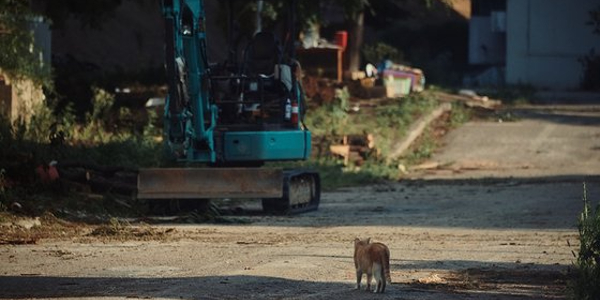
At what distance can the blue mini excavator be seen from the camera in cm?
2167

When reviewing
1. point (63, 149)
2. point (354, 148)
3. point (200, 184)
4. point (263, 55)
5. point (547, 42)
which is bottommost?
point (354, 148)

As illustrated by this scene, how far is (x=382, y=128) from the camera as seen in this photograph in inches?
1487

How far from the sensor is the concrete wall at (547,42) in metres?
56.6

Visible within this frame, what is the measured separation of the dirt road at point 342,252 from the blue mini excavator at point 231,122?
0.62 m

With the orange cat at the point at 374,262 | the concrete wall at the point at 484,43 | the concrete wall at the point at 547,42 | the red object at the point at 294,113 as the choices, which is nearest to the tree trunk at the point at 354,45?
the concrete wall at the point at 547,42

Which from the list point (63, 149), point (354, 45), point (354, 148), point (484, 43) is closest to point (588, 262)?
point (63, 149)

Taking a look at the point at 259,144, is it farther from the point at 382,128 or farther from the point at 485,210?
the point at 382,128

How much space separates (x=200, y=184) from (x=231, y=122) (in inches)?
78.7

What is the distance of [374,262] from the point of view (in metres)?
12.4

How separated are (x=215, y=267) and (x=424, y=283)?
252 cm

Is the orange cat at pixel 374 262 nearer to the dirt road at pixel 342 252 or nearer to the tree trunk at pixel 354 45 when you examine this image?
the dirt road at pixel 342 252

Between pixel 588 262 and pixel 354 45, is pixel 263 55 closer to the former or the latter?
pixel 588 262

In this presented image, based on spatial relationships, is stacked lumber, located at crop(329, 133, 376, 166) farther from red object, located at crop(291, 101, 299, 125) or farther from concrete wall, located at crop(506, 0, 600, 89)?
concrete wall, located at crop(506, 0, 600, 89)

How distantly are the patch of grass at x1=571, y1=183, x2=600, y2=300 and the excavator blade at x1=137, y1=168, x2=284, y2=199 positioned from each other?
8750 millimetres
